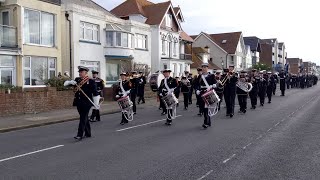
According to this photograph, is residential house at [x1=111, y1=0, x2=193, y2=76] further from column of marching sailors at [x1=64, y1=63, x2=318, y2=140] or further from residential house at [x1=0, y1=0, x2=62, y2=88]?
column of marching sailors at [x1=64, y1=63, x2=318, y2=140]

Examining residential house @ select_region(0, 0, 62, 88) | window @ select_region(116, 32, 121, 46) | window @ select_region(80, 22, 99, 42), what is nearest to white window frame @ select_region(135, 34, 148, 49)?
window @ select_region(116, 32, 121, 46)

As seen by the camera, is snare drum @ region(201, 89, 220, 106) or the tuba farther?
the tuba

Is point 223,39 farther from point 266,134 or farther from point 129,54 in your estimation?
point 266,134

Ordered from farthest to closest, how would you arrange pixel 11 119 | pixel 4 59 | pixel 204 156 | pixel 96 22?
pixel 96 22, pixel 4 59, pixel 11 119, pixel 204 156

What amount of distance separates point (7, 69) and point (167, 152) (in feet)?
55.9

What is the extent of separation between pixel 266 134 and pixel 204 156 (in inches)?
144

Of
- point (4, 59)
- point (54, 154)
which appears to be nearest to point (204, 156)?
point (54, 154)

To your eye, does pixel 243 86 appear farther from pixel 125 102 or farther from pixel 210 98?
pixel 125 102

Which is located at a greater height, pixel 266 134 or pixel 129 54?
pixel 129 54

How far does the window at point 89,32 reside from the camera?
31188 millimetres

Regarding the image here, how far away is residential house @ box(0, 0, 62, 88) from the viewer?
924 inches

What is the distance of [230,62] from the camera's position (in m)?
71.6

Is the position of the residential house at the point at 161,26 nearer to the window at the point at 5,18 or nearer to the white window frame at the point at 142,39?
the white window frame at the point at 142,39

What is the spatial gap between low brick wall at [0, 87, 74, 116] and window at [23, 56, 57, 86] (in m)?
4.55
